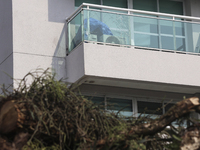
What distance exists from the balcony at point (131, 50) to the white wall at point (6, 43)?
1362 mm

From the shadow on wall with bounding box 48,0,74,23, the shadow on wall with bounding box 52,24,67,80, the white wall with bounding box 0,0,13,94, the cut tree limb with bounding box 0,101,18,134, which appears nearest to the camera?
the cut tree limb with bounding box 0,101,18,134

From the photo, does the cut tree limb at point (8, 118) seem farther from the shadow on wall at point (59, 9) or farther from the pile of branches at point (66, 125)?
the shadow on wall at point (59, 9)

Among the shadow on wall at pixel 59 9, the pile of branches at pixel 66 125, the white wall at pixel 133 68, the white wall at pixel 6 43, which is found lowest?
the pile of branches at pixel 66 125

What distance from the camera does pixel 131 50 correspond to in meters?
10.5

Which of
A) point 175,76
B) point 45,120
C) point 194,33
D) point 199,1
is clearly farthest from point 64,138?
point 199,1

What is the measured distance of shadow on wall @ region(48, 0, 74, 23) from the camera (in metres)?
11.5

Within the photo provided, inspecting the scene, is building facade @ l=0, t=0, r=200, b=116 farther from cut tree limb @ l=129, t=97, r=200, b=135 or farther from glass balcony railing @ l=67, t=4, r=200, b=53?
cut tree limb @ l=129, t=97, r=200, b=135

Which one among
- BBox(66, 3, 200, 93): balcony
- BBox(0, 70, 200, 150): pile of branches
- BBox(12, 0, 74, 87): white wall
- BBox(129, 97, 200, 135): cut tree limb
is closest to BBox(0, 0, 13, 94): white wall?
BBox(12, 0, 74, 87): white wall

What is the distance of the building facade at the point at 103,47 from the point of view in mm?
10297

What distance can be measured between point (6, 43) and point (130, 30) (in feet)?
9.79

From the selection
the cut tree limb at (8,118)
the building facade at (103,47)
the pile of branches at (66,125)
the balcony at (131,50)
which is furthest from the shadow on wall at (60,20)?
the cut tree limb at (8,118)

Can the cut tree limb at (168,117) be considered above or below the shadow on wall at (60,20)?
below

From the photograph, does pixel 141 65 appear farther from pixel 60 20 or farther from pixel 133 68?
pixel 60 20

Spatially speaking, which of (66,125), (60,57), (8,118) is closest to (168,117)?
(66,125)
